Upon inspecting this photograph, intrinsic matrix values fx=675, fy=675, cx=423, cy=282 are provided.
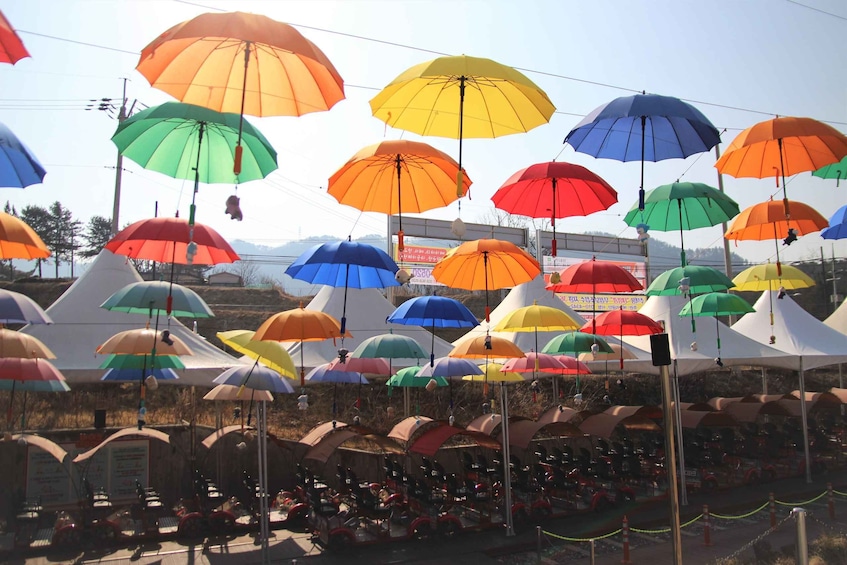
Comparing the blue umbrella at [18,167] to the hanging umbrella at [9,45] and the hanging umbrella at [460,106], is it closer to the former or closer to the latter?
the hanging umbrella at [9,45]

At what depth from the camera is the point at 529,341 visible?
1767cm

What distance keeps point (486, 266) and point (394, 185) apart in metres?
2.28

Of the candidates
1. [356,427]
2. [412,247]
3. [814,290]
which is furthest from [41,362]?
[814,290]

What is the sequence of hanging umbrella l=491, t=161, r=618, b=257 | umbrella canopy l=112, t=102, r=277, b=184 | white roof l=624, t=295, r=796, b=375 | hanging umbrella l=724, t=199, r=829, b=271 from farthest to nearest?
1. white roof l=624, t=295, r=796, b=375
2. hanging umbrella l=724, t=199, r=829, b=271
3. hanging umbrella l=491, t=161, r=618, b=257
4. umbrella canopy l=112, t=102, r=277, b=184

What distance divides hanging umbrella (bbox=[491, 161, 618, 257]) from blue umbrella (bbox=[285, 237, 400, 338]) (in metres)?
1.93

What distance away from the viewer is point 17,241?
6898 millimetres

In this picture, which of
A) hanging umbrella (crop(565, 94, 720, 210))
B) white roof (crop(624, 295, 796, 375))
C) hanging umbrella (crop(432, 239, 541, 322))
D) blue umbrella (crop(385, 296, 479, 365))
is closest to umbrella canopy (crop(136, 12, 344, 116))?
hanging umbrella (crop(565, 94, 720, 210))

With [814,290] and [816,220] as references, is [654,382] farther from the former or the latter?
[814,290]

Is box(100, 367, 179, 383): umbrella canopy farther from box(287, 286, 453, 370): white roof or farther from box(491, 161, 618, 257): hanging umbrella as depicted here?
box(491, 161, 618, 257): hanging umbrella

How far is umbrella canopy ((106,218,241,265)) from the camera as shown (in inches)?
320

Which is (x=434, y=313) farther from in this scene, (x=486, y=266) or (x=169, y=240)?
(x=169, y=240)

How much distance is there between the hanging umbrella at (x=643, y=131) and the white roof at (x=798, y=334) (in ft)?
39.8

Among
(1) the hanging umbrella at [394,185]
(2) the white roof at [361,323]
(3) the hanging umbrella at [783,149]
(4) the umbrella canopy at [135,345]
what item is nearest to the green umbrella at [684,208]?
(3) the hanging umbrella at [783,149]

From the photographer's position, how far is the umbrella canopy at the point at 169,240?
8141 millimetres
